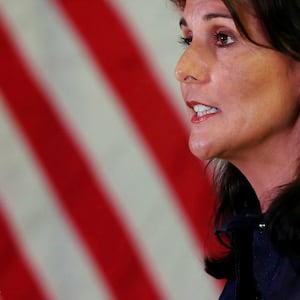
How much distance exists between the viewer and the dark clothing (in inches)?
34.6

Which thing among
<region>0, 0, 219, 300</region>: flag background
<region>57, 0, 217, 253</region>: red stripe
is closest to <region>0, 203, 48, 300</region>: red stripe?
<region>0, 0, 219, 300</region>: flag background

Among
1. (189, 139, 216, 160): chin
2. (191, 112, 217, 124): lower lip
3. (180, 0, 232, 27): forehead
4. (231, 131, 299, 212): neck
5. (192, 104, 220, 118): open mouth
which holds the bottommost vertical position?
(231, 131, 299, 212): neck

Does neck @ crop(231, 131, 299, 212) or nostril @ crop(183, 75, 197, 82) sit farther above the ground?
nostril @ crop(183, 75, 197, 82)

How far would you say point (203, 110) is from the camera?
935mm

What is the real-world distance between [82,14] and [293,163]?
716 millimetres

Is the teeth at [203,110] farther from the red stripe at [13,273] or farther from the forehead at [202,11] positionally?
the red stripe at [13,273]

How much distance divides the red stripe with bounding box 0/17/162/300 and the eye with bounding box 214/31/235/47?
2.09 ft

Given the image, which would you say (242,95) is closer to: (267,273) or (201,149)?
(201,149)

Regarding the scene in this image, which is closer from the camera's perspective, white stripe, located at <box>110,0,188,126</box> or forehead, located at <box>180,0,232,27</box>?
forehead, located at <box>180,0,232,27</box>

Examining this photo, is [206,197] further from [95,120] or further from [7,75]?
[7,75]

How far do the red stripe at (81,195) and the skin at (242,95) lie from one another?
606 millimetres

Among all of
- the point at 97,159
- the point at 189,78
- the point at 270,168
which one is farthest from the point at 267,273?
the point at 97,159

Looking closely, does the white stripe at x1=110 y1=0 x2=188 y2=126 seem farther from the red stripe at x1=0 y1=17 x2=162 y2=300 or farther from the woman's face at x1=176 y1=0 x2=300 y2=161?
the woman's face at x1=176 y1=0 x2=300 y2=161

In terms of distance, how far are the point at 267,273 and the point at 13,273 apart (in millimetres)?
722
